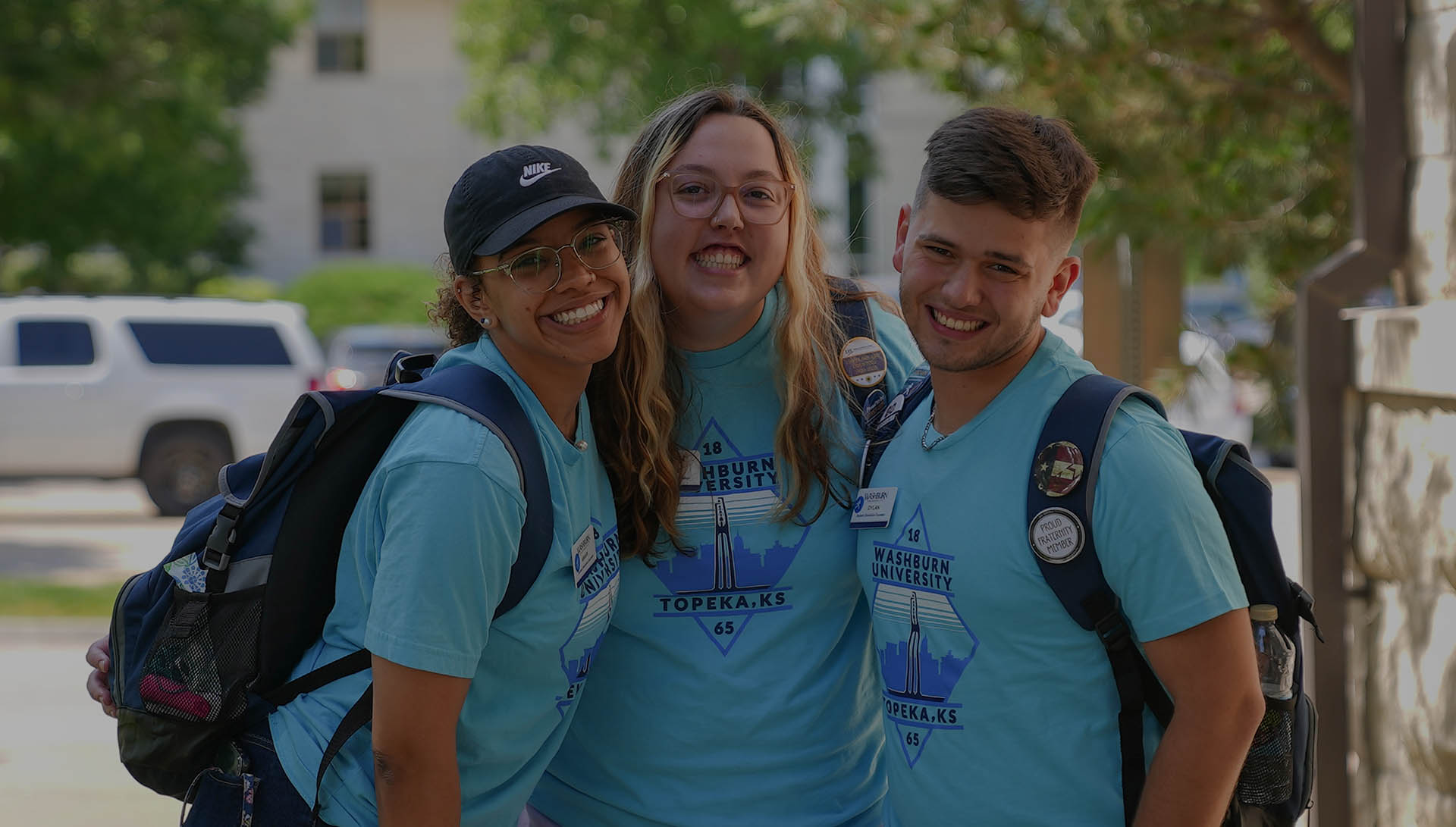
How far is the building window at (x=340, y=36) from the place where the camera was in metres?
28.1

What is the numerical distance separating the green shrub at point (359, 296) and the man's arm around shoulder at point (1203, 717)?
2391cm

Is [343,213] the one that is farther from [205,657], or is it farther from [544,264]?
[205,657]

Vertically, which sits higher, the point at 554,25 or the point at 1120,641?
the point at 554,25

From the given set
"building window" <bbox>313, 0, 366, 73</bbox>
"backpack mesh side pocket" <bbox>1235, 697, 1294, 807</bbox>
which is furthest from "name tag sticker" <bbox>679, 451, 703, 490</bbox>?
"building window" <bbox>313, 0, 366, 73</bbox>

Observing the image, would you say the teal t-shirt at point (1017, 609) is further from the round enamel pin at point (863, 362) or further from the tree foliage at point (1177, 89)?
the tree foliage at point (1177, 89)

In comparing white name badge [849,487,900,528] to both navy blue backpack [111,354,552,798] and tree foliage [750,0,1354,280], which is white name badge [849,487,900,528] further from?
tree foliage [750,0,1354,280]

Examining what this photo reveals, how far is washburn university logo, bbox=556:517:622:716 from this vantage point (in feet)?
7.85

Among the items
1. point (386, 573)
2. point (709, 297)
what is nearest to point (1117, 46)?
point (709, 297)

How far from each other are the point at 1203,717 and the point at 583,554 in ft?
3.31

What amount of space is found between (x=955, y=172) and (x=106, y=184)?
21.9 metres

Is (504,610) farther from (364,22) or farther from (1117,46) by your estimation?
(364,22)

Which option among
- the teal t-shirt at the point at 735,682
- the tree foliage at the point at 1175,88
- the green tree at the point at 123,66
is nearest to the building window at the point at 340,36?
the green tree at the point at 123,66

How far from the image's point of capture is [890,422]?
2658 mm

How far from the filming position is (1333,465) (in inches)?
139
